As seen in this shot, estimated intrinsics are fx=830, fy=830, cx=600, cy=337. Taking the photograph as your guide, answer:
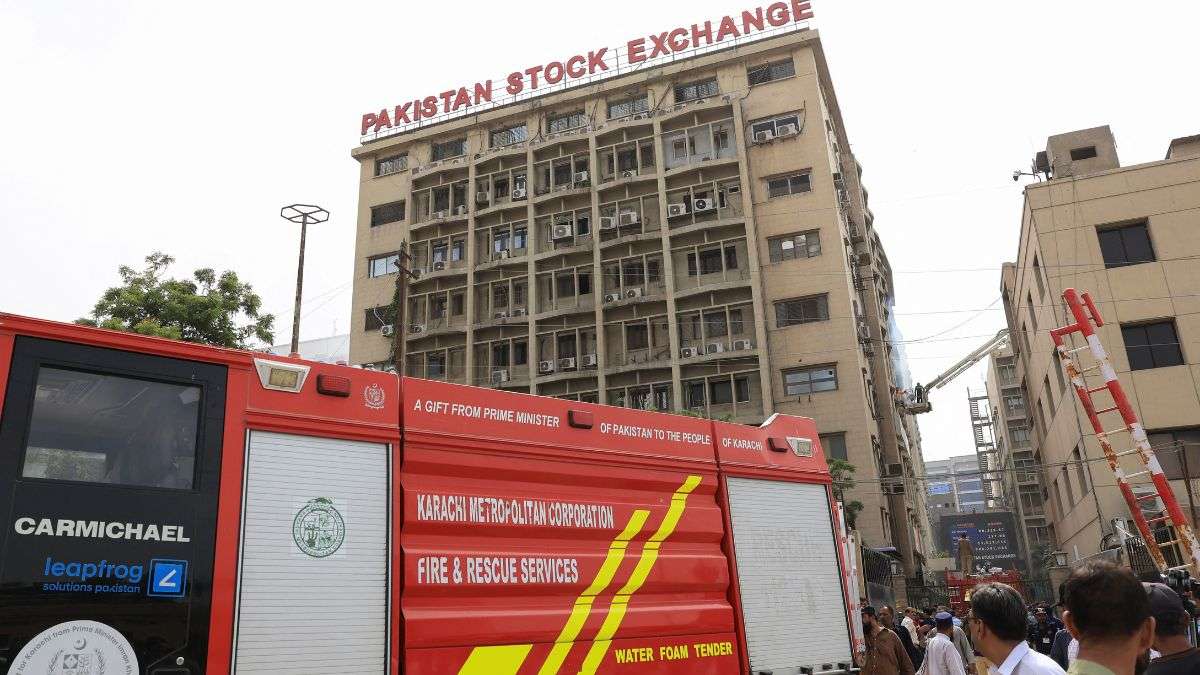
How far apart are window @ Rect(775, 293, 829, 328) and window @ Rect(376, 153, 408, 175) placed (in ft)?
71.8

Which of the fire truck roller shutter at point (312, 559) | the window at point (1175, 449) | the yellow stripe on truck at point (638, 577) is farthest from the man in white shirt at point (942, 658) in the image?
the window at point (1175, 449)

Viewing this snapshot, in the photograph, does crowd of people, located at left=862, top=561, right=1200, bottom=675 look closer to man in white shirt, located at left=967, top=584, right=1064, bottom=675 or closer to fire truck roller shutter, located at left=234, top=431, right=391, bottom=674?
man in white shirt, located at left=967, top=584, right=1064, bottom=675

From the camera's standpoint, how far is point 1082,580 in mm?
3092

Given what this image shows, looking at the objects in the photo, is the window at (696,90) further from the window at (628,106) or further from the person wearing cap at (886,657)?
the person wearing cap at (886,657)

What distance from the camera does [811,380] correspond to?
114 ft

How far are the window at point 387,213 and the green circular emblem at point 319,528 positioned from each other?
4011 cm

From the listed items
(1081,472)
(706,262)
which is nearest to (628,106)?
(706,262)

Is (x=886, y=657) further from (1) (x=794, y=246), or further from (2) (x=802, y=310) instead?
(1) (x=794, y=246)

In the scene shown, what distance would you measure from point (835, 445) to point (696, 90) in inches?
716

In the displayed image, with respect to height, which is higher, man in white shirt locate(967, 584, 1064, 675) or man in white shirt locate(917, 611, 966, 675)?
man in white shirt locate(967, 584, 1064, 675)

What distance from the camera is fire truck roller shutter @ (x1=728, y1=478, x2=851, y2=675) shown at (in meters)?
7.34

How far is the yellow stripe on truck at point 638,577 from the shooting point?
19.9 ft

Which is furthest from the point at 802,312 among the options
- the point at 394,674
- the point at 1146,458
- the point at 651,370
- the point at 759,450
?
the point at 394,674

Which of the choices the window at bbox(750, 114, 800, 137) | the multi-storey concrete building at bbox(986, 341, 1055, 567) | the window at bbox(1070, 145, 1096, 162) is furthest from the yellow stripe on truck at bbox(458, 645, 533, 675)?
the multi-storey concrete building at bbox(986, 341, 1055, 567)
